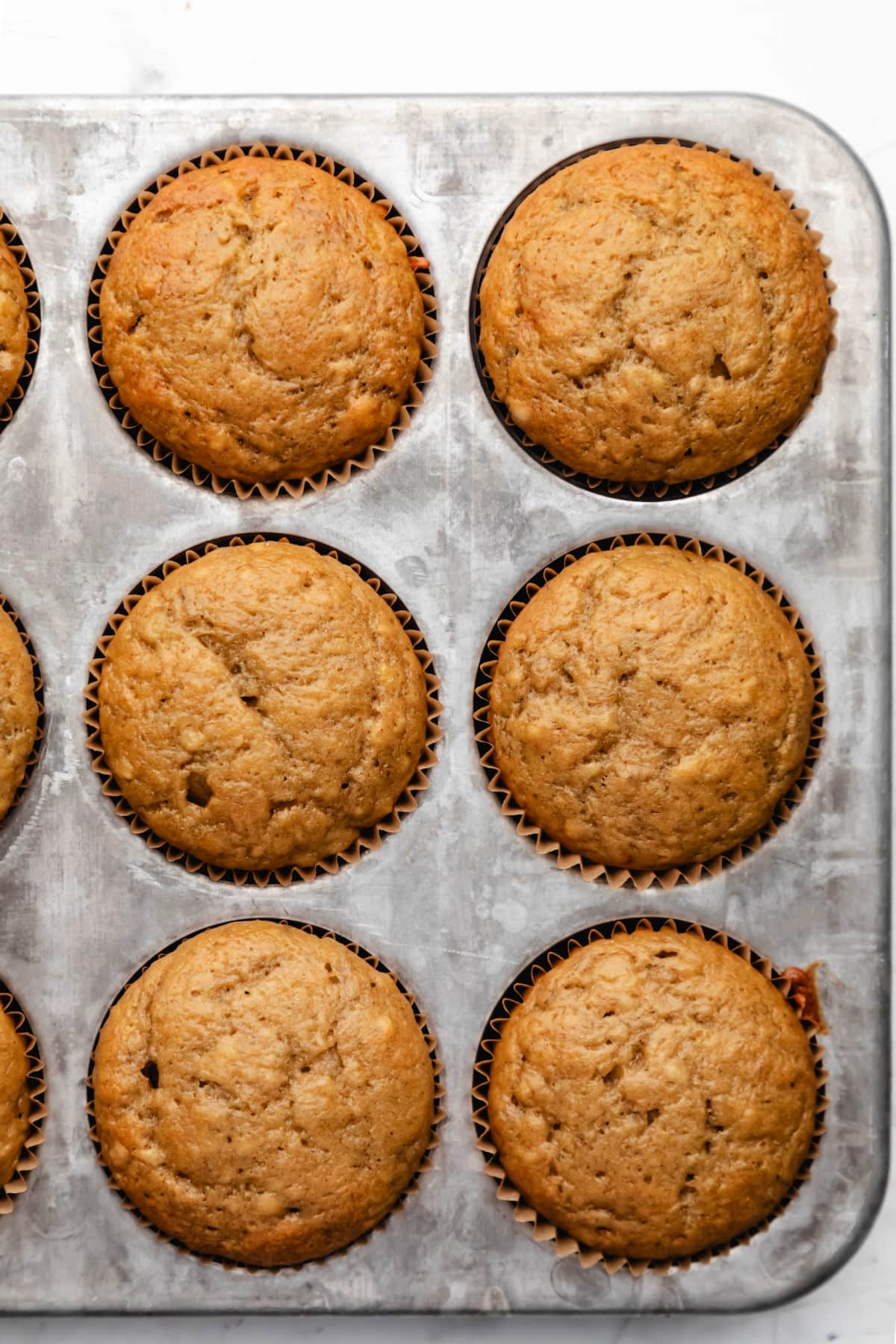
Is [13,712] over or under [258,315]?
under

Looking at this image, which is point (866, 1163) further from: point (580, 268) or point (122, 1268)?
point (580, 268)

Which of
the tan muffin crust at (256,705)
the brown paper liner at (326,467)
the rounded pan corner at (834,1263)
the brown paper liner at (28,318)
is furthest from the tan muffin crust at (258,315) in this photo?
the rounded pan corner at (834,1263)

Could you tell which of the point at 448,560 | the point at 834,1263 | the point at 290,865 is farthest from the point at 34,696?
the point at 834,1263

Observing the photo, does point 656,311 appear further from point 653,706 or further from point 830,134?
point 653,706

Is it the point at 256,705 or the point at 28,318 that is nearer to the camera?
the point at 256,705

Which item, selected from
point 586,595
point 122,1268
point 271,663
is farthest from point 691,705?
point 122,1268

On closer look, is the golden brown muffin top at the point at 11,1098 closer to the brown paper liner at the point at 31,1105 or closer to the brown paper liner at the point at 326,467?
the brown paper liner at the point at 31,1105
